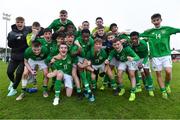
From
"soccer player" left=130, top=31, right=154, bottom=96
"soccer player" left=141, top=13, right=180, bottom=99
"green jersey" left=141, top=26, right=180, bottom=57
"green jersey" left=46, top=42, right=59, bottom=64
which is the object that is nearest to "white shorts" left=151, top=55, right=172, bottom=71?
"soccer player" left=141, top=13, right=180, bottom=99

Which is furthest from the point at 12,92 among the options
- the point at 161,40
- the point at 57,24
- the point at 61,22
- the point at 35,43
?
the point at 161,40

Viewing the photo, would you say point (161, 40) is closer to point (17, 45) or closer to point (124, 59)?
point (124, 59)

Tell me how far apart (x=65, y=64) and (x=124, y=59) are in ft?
6.66

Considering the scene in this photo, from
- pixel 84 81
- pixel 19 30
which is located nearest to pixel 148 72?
pixel 84 81

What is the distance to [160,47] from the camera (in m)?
8.52

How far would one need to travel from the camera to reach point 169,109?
732 centimetres

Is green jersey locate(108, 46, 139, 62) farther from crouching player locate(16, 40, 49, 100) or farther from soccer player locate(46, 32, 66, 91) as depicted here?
crouching player locate(16, 40, 49, 100)

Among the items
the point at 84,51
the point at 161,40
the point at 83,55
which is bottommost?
the point at 83,55

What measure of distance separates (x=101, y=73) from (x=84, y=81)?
122 cm

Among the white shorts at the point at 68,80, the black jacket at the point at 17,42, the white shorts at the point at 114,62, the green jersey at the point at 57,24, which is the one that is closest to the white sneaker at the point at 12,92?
the black jacket at the point at 17,42

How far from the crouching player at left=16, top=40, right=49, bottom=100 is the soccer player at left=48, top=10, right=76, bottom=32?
1267 millimetres

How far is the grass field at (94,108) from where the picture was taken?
6773 mm

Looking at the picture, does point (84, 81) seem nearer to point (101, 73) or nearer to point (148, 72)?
point (101, 73)

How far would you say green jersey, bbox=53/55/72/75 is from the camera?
8.07 meters
